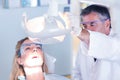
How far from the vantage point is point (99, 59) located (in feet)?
3.58

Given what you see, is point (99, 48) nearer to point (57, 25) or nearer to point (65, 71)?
point (57, 25)

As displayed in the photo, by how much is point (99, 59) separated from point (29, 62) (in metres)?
0.42

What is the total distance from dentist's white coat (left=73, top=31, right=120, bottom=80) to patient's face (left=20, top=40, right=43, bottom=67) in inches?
9.6

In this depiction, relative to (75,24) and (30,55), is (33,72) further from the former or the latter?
(75,24)

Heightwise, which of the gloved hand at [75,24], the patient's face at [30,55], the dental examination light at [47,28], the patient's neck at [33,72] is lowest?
the patient's neck at [33,72]

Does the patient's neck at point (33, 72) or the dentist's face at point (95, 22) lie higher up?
the dentist's face at point (95, 22)

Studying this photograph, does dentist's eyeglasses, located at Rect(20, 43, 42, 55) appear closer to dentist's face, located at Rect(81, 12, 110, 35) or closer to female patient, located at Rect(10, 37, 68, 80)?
female patient, located at Rect(10, 37, 68, 80)

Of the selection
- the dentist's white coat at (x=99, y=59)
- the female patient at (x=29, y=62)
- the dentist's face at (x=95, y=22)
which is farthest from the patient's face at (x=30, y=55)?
the dentist's face at (x=95, y=22)

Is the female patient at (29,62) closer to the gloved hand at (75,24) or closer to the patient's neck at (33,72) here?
the patient's neck at (33,72)

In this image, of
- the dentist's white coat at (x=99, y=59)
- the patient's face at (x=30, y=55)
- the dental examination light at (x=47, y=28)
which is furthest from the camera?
the patient's face at (x=30, y=55)

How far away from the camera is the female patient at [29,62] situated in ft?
4.34

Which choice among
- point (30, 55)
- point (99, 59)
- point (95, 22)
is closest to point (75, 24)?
point (95, 22)

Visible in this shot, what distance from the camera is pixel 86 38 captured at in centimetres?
74

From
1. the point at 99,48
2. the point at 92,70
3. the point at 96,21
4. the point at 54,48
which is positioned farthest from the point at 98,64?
the point at 54,48
